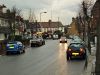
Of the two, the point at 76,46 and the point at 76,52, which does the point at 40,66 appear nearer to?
the point at 76,52

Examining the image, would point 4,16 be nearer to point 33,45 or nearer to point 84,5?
point 33,45

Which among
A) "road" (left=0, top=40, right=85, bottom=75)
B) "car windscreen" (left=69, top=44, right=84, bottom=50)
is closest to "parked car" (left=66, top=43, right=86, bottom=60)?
"car windscreen" (left=69, top=44, right=84, bottom=50)

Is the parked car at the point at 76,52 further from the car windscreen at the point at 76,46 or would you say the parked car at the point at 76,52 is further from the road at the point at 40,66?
the road at the point at 40,66

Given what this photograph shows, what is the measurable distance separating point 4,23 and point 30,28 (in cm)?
3977

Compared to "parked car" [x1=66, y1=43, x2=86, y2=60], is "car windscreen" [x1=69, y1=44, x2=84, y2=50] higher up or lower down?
higher up

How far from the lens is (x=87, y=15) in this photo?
5831 centimetres

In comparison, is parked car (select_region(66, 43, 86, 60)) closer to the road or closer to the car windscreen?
the car windscreen

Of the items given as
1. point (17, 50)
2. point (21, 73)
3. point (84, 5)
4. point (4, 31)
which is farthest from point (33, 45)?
point (21, 73)

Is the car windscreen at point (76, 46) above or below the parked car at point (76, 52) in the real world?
above

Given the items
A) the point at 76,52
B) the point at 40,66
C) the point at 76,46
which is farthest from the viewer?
the point at 76,46

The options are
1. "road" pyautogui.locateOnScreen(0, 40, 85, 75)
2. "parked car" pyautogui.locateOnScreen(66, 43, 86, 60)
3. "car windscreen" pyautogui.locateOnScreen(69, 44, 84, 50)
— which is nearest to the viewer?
"road" pyautogui.locateOnScreen(0, 40, 85, 75)

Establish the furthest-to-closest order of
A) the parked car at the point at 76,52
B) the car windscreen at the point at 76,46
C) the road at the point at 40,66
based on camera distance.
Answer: the car windscreen at the point at 76,46 < the parked car at the point at 76,52 < the road at the point at 40,66

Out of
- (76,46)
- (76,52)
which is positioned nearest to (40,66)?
(76,52)

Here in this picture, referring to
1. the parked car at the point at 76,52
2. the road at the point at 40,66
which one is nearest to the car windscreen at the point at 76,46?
the parked car at the point at 76,52
